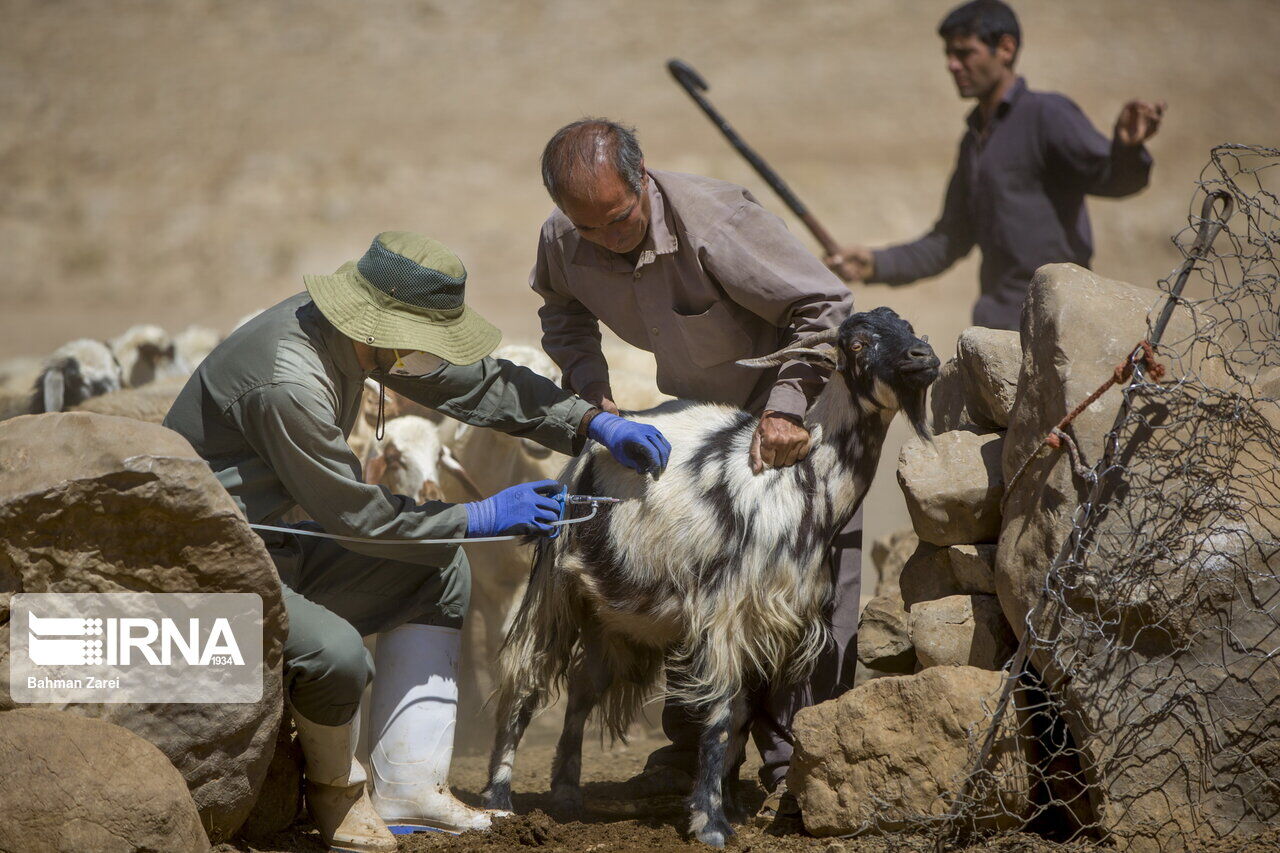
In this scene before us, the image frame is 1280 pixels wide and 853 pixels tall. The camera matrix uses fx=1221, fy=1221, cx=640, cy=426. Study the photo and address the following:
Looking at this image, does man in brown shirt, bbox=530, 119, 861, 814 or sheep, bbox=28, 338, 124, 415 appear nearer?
man in brown shirt, bbox=530, 119, 861, 814

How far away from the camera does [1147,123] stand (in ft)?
23.1

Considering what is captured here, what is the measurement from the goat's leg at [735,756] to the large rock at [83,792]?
174cm

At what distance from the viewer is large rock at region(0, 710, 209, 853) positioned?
9.79ft

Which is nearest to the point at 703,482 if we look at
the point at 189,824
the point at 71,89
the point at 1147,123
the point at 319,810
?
the point at 319,810

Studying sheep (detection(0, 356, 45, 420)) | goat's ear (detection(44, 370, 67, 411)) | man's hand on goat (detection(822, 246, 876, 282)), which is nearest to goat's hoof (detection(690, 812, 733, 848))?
man's hand on goat (detection(822, 246, 876, 282))

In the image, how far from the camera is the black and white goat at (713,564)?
4.01 meters

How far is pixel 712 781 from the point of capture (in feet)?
13.0

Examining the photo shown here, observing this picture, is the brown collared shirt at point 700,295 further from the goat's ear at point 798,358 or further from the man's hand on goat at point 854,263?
the man's hand on goat at point 854,263

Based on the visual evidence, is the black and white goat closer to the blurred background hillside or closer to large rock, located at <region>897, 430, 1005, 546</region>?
large rock, located at <region>897, 430, 1005, 546</region>

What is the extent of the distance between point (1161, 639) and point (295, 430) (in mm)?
2589

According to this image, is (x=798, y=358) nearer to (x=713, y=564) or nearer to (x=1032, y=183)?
(x=713, y=564)

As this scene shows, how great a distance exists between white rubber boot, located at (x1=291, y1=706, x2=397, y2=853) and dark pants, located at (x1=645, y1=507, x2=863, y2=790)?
1.22m

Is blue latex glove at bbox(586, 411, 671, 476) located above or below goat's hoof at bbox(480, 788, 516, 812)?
above

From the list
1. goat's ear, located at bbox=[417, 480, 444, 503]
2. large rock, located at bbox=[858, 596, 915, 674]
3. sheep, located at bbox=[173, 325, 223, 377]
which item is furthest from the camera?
sheep, located at bbox=[173, 325, 223, 377]
